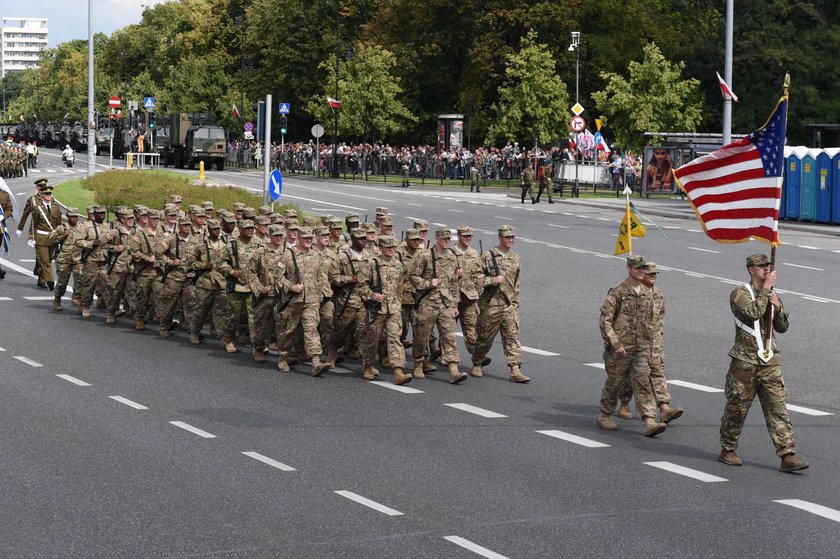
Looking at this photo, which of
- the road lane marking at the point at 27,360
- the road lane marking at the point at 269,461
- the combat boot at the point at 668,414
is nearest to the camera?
the road lane marking at the point at 269,461

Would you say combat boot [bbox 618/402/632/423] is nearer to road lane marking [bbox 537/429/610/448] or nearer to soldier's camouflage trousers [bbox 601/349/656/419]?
soldier's camouflage trousers [bbox 601/349/656/419]

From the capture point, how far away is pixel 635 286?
46.1 feet

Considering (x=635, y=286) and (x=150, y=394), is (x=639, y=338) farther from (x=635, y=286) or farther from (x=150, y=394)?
(x=150, y=394)

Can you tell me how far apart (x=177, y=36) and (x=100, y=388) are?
120 meters

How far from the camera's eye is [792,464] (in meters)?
12.0

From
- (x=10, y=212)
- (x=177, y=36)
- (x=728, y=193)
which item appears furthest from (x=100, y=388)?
(x=177, y=36)

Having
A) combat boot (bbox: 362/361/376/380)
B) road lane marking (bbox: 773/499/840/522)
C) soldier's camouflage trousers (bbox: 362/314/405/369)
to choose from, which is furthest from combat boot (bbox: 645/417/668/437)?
combat boot (bbox: 362/361/376/380)

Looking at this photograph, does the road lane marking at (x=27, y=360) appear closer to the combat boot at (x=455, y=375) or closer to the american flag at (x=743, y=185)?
the combat boot at (x=455, y=375)

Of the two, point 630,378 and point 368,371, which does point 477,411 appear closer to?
point 630,378

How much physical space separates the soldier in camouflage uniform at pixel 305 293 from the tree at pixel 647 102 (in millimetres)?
43392

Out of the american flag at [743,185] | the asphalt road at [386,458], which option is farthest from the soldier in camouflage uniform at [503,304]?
the american flag at [743,185]

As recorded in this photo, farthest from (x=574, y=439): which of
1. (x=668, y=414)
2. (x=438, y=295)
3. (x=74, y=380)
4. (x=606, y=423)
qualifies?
(x=74, y=380)

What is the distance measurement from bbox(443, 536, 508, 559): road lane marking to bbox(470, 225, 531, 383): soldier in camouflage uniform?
6.89 meters

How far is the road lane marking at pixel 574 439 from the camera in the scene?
13.3 metres
